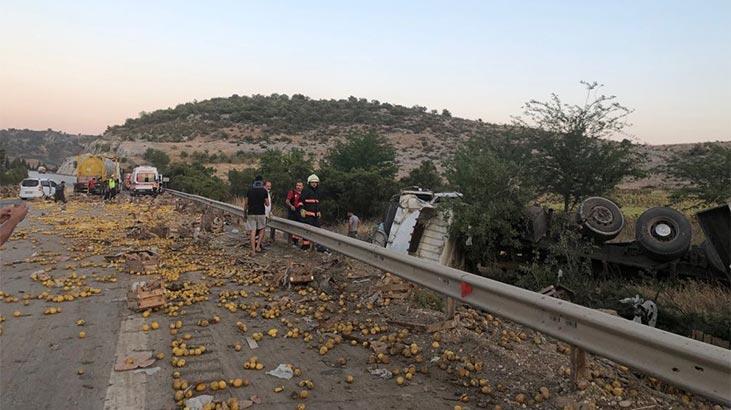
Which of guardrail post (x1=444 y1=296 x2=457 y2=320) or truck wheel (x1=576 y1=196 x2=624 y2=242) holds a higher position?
truck wheel (x1=576 y1=196 x2=624 y2=242)

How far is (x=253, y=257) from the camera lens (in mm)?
11961

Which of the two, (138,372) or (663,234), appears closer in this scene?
(138,372)

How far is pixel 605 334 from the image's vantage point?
12.4ft

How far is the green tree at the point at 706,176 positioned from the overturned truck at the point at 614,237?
19.9ft

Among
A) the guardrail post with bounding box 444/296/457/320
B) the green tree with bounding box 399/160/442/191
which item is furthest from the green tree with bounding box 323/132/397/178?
the guardrail post with bounding box 444/296/457/320

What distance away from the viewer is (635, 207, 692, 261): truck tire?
32.8ft

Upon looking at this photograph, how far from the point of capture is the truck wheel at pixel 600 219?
1070 centimetres

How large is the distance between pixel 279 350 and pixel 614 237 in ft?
27.0

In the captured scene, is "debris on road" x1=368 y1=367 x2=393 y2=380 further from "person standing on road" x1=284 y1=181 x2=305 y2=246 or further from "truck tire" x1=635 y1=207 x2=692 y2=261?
"person standing on road" x1=284 y1=181 x2=305 y2=246

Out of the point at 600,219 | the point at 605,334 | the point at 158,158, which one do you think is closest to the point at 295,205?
the point at 600,219

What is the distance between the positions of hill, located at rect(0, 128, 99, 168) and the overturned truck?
152m

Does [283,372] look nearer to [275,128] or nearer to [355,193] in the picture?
[355,193]

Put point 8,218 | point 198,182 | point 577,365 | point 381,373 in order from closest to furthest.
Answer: point 8,218 < point 577,365 < point 381,373 < point 198,182

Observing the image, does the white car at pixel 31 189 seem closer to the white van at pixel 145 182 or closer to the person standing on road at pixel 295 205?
the white van at pixel 145 182
